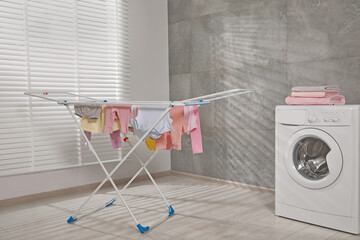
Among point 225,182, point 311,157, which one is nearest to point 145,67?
point 225,182

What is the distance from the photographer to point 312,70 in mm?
2750

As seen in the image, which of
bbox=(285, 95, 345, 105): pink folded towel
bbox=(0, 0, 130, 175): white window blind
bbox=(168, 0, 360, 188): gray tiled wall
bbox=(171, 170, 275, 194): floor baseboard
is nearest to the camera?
bbox=(285, 95, 345, 105): pink folded towel

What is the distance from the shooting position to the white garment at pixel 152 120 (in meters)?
2.05

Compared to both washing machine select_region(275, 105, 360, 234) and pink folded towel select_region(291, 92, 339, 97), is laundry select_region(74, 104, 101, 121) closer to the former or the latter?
washing machine select_region(275, 105, 360, 234)

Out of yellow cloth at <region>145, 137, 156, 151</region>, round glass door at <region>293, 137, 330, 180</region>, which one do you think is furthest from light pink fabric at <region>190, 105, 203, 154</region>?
round glass door at <region>293, 137, 330, 180</region>

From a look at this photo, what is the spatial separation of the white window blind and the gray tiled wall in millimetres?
724

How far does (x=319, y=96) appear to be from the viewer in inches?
91.7

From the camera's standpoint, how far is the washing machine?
212 centimetres

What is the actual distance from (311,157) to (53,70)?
7.64 ft

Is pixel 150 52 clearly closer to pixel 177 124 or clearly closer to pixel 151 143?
pixel 151 143

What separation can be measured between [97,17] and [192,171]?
1.95 metres

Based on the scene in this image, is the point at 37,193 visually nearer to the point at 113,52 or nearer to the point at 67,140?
the point at 67,140

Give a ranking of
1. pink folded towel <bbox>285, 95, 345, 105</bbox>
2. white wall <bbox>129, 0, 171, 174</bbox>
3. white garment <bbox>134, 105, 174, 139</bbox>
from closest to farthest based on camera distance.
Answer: white garment <bbox>134, 105, 174, 139</bbox>, pink folded towel <bbox>285, 95, 345, 105</bbox>, white wall <bbox>129, 0, 171, 174</bbox>

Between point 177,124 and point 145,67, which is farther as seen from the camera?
point 145,67
